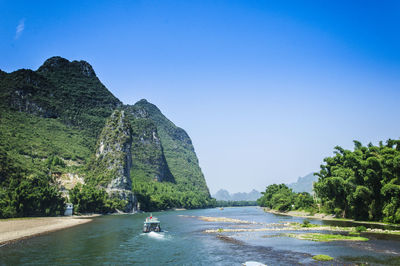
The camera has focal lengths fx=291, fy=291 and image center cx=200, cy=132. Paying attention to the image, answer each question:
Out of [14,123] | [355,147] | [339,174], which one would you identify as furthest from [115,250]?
[14,123]

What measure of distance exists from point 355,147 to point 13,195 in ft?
354

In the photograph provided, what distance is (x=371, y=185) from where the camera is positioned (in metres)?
66.9

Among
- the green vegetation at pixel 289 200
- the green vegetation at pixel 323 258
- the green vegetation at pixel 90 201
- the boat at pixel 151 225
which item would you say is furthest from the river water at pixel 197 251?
the green vegetation at pixel 90 201

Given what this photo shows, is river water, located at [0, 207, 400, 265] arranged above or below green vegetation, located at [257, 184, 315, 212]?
below

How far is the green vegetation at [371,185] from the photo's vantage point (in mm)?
59594

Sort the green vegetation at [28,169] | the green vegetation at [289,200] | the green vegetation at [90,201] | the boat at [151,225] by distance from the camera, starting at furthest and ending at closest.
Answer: the green vegetation at [90,201], the green vegetation at [289,200], the green vegetation at [28,169], the boat at [151,225]

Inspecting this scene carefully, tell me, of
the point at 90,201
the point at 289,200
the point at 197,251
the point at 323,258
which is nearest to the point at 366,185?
the point at 323,258

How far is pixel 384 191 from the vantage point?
59.5 metres

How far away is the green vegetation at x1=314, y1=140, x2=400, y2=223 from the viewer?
59594 millimetres

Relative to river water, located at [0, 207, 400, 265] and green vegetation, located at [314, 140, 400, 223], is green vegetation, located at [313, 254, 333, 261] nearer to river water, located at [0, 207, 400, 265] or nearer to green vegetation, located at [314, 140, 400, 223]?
river water, located at [0, 207, 400, 265]

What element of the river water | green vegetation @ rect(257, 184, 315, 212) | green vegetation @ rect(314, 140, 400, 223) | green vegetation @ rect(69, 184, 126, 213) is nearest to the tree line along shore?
green vegetation @ rect(314, 140, 400, 223)

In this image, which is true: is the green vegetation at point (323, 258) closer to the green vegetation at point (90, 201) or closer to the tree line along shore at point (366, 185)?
the tree line along shore at point (366, 185)

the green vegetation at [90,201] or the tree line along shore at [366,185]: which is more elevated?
the tree line along shore at [366,185]

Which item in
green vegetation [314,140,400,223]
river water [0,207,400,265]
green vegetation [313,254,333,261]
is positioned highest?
green vegetation [314,140,400,223]
